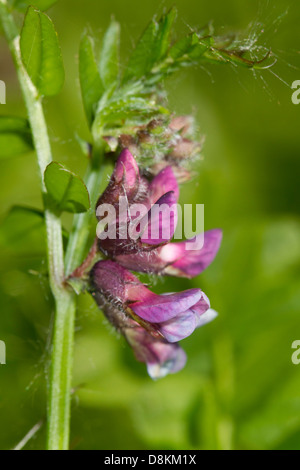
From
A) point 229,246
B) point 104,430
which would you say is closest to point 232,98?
point 229,246

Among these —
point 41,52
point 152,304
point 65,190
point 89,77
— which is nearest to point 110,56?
point 89,77

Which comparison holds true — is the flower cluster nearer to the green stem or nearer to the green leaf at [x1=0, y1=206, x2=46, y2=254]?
the green stem

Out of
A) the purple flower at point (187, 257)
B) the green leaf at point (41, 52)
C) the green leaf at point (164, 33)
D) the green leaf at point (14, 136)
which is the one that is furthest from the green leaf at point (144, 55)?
the purple flower at point (187, 257)

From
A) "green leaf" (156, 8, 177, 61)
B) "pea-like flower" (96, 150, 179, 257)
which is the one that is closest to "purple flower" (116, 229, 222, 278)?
"pea-like flower" (96, 150, 179, 257)

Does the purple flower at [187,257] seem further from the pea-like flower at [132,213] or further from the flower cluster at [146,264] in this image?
the pea-like flower at [132,213]

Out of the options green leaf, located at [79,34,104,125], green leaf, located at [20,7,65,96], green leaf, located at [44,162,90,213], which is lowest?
green leaf, located at [44,162,90,213]

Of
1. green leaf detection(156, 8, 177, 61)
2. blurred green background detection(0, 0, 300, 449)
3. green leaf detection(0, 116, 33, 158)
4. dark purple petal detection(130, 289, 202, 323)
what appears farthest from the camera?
blurred green background detection(0, 0, 300, 449)

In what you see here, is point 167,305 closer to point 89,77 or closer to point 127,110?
point 127,110
